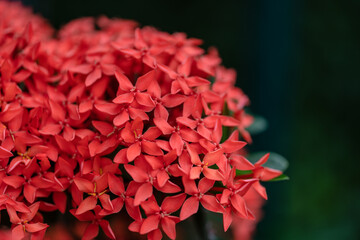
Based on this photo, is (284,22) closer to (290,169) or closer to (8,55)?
(290,169)

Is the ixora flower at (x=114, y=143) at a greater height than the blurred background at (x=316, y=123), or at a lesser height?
greater

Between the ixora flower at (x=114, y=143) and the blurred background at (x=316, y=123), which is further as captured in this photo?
the blurred background at (x=316, y=123)

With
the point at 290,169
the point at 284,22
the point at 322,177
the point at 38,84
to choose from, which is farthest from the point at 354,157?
the point at 38,84

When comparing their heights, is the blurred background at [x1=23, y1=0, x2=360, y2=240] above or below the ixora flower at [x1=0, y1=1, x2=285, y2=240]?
below

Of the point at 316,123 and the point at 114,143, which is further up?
the point at 114,143

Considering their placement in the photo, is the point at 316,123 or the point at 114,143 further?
the point at 316,123

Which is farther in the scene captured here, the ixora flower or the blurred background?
the blurred background

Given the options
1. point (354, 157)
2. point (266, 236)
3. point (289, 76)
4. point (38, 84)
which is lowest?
point (266, 236)

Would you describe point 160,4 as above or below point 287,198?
above
